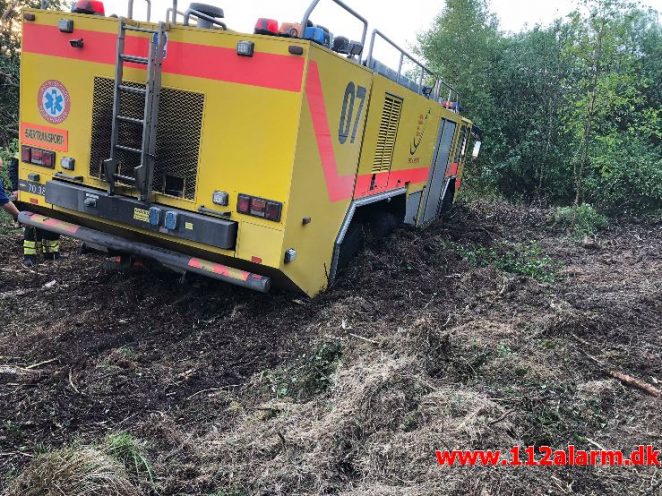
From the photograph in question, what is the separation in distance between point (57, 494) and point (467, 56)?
18.2 metres

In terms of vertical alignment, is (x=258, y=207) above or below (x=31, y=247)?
above

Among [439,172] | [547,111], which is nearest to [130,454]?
[439,172]

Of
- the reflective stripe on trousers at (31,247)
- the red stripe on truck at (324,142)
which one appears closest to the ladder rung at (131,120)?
the red stripe on truck at (324,142)

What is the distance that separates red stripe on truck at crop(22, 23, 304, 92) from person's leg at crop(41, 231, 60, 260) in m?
2.05

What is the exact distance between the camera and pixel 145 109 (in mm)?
4223

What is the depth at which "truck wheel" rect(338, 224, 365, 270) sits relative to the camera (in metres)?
5.86

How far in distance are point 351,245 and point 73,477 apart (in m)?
3.99

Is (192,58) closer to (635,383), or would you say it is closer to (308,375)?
(308,375)

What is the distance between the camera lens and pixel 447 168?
9.95 m

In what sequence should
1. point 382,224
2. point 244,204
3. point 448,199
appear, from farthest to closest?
point 448,199 < point 382,224 < point 244,204

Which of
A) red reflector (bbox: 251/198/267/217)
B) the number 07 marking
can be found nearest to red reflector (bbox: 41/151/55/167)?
red reflector (bbox: 251/198/267/217)

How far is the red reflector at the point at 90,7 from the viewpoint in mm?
4559

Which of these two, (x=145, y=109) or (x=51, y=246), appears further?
(x=51, y=246)

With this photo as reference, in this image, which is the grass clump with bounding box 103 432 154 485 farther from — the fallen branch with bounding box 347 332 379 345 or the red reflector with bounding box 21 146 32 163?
the red reflector with bounding box 21 146 32 163
